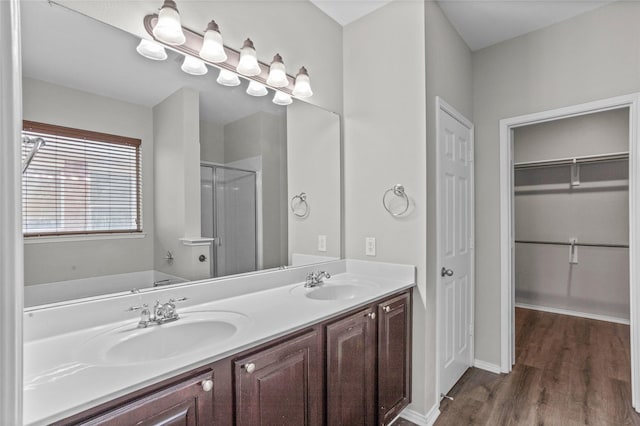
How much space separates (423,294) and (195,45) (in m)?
1.86

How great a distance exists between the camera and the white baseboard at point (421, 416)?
1959mm

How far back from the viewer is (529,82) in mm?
2502

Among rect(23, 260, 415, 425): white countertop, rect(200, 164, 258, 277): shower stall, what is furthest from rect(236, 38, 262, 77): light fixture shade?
rect(23, 260, 415, 425): white countertop

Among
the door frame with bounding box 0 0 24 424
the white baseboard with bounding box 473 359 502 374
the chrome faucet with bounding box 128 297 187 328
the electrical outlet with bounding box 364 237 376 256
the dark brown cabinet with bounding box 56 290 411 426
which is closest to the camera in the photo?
the door frame with bounding box 0 0 24 424

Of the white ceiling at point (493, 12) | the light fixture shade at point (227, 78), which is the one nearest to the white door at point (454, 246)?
the white ceiling at point (493, 12)

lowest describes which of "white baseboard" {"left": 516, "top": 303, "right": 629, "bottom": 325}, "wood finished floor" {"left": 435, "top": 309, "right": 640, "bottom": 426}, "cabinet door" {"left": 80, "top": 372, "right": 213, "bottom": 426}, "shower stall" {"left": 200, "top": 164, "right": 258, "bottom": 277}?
"wood finished floor" {"left": 435, "top": 309, "right": 640, "bottom": 426}

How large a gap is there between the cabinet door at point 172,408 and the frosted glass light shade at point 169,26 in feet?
4.31

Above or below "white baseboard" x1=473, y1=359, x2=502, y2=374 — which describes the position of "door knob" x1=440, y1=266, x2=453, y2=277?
above

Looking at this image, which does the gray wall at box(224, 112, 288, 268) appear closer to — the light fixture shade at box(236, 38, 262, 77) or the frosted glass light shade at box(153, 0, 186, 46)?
the light fixture shade at box(236, 38, 262, 77)

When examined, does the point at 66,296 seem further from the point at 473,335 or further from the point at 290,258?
the point at 473,335

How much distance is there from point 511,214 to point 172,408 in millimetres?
2705

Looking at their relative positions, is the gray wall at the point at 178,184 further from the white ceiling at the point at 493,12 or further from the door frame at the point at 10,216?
the white ceiling at the point at 493,12

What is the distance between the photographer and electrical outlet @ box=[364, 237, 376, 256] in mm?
2213

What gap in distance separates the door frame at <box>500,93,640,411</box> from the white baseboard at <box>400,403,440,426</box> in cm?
91
